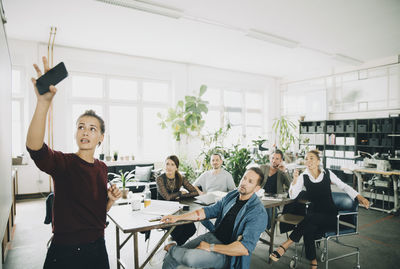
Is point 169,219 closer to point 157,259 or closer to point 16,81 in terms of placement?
point 157,259

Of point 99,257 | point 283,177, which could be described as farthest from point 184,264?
point 283,177

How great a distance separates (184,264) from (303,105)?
796 centimetres

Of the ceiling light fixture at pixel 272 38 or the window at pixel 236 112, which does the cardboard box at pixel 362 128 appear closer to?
the ceiling light fixture at pixel 272 38

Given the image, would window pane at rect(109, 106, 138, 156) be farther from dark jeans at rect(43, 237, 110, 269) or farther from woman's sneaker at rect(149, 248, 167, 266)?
dark jeans at rect(43, 237, 110, 269)

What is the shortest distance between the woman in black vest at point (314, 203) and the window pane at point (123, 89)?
5.30 m

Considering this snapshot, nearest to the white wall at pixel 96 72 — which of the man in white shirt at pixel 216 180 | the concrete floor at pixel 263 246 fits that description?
the concrete floor at pixel 263 246

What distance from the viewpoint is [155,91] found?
7574mm

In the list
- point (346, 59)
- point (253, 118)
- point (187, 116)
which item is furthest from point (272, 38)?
point (253, 118)

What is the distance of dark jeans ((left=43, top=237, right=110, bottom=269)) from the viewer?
48.6 inches

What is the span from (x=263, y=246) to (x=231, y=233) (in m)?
1.63

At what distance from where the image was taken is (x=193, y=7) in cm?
419

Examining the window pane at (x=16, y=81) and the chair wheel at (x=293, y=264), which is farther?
the window pane at (x=16, y=81)

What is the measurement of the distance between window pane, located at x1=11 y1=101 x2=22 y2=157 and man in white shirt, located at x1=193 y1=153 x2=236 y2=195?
4676 millimetres

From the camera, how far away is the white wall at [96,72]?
5.77 meters
